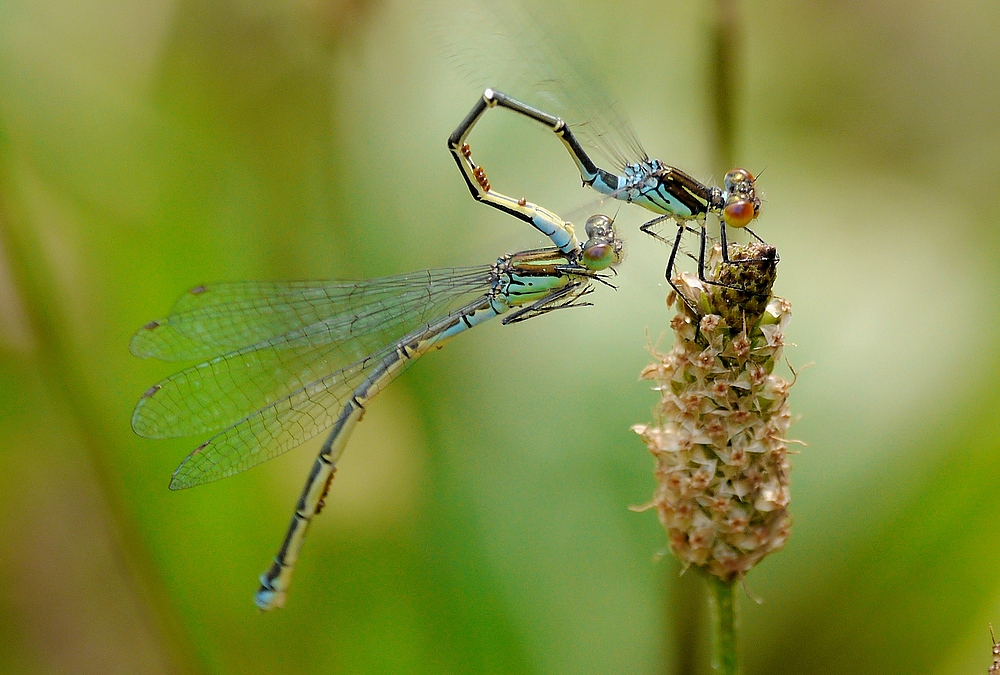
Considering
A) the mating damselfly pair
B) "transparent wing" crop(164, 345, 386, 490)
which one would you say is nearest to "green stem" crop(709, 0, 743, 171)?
the mating damselfly pair

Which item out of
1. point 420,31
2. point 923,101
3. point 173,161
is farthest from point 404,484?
point 923,101

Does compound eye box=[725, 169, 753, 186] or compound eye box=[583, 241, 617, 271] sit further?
compound eye box=[583, 241, 617, 271]

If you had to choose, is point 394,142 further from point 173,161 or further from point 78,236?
point 78,236

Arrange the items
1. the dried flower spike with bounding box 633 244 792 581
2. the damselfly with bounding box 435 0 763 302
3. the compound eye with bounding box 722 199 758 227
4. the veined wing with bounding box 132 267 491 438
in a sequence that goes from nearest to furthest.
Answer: the dried flower spike with bounding box 633 244 792 581 < the compound eye with bounding box 722 199 758 227 < the damselfly with bounding box 435 0 763 302 < the veined wing with bounding box 132 267 491 438

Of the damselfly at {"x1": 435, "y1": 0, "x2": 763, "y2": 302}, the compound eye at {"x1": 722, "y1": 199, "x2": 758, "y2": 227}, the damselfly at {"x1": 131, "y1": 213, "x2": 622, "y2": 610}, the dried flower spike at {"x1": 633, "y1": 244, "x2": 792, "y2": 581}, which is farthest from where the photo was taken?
the damselfly at {"x1": 131, "y1": 213, "x2": 622, "y2": 610}

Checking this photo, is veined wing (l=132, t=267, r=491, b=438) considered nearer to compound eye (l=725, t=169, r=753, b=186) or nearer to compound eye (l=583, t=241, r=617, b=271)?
compound eye (l=583, t=241, r=617, b=271)

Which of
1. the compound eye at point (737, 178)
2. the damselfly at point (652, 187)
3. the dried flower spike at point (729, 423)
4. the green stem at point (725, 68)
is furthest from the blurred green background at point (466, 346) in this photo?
the dried flower spike at point (729, 423)

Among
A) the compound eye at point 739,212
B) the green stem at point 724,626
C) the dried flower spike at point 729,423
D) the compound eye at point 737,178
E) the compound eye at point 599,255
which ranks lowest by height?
the green stem at point 724,626

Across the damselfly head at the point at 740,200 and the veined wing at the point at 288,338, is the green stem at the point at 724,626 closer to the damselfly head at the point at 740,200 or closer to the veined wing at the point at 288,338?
the damselfly head at the point at 740,200
